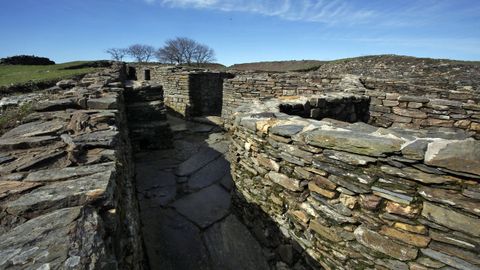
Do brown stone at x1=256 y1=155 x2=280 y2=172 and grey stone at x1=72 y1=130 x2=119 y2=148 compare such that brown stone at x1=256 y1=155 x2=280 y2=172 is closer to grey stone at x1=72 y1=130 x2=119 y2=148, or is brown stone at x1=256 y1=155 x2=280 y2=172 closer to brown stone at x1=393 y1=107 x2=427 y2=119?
grey stone at x1=72 y1=130 x2=119 y2=148

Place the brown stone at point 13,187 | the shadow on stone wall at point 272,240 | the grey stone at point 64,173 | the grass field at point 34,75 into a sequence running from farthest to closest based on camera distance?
the grass field at point 34,75
the shadow on stone wall at point 272,240
the grey stone at point 64,173
the brown stone at point 13,187

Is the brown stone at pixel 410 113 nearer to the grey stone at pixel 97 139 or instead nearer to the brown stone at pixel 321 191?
the brown stone at pixel 321 191

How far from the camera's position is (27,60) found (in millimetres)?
20312

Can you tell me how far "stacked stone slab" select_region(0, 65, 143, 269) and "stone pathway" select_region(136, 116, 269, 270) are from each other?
1.93m

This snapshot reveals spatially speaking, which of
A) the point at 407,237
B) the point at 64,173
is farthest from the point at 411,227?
the point at 64,173

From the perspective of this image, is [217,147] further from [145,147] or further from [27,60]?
[27,60]

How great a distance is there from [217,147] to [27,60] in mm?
20824

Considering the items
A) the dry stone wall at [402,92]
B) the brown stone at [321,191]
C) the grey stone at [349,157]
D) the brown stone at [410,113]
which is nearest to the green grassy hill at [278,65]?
the dry stone wall at [402,92]

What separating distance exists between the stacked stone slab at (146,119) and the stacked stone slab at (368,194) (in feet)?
13.4

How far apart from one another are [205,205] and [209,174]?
1.14 m

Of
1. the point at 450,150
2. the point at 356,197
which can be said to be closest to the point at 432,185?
the point at 450,150

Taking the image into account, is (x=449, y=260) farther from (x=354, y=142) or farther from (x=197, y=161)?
(x=197, y=161)

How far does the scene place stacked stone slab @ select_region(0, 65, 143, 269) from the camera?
3.65 feet

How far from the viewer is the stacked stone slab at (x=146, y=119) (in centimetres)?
696
